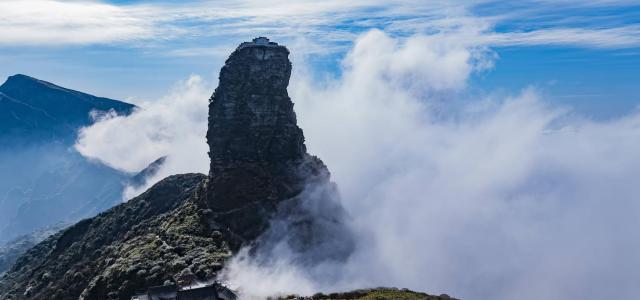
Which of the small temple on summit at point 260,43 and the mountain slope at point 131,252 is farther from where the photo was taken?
the small temple on summit at point 260,43

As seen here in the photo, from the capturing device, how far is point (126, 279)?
127312 mm

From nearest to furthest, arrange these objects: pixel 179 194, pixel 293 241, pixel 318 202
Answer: pixel 293 241 < pixel 318 202 < pixel 179 194

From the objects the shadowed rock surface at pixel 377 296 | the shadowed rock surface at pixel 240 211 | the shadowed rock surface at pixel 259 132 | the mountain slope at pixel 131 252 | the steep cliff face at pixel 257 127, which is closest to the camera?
the shadowed rock surface at pixel 377 296

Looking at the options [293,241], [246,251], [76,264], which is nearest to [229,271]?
[246,251]

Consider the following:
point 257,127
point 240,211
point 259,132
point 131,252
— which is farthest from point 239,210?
point 131,252

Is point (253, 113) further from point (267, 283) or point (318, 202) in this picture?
point (267, 283)

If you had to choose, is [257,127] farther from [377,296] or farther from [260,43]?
[377,296]

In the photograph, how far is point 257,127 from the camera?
6166 inches

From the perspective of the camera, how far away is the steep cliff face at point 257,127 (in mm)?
153500

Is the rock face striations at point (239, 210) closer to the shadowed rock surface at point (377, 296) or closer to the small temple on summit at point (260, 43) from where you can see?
the small temple on summit at point (260, 43)

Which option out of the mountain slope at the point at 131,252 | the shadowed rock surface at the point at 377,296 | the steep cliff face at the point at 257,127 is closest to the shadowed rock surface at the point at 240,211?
the steep cliff face at the point at 257,127

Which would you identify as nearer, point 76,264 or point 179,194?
point 76,264

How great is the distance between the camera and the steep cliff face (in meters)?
154

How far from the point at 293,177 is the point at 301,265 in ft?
98.5
